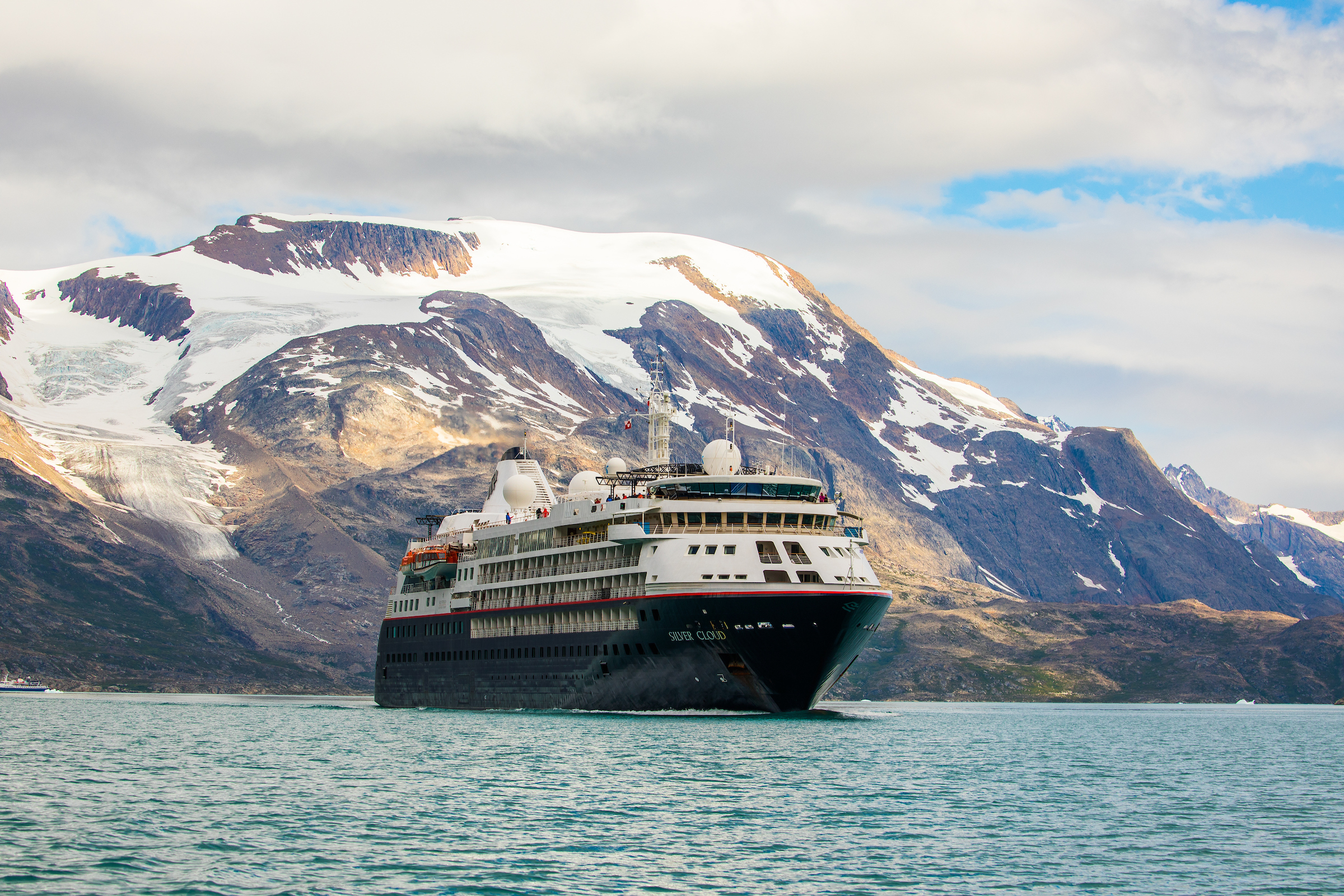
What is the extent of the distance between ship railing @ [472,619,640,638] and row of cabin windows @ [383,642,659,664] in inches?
44.3

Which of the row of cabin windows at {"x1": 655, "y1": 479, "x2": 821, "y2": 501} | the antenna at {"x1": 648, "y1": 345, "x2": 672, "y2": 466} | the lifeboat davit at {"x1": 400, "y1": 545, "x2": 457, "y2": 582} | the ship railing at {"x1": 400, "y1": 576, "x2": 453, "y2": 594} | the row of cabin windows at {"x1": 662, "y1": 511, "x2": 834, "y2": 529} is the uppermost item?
the antenna at {"x1": 648, "y1": 345, "x2": 672, "y2": 466}

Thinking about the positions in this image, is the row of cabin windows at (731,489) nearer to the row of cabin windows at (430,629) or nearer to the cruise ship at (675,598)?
the cruise ship at (675,598)

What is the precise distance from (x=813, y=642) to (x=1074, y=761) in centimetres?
1819

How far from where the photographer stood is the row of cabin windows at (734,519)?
101 meters

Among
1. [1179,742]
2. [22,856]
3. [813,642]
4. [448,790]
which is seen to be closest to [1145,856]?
[448,790]

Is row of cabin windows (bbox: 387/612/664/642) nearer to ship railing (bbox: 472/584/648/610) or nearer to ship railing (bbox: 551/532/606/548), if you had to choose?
ship railing (bbox: 472/584/648/610)

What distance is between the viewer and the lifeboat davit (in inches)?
5177

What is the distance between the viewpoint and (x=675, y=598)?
3826 inches

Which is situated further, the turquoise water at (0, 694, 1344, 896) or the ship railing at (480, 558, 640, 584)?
the ship railing at (480, 558, 640, 584)

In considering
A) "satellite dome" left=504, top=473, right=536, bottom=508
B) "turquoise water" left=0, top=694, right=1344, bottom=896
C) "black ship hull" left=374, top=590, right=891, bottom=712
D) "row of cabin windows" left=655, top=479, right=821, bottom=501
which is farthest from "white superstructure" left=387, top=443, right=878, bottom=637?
"satellite dome" left=504, top=473, right=536, bottom=508

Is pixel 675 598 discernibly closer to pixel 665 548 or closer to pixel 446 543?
pixel 665 548

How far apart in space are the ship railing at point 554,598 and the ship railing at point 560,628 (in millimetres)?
1668

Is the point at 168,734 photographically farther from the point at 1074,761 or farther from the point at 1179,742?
the point at 1179,742

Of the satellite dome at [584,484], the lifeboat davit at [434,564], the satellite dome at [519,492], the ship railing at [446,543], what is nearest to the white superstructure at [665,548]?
the satellite dome at [584,484]
